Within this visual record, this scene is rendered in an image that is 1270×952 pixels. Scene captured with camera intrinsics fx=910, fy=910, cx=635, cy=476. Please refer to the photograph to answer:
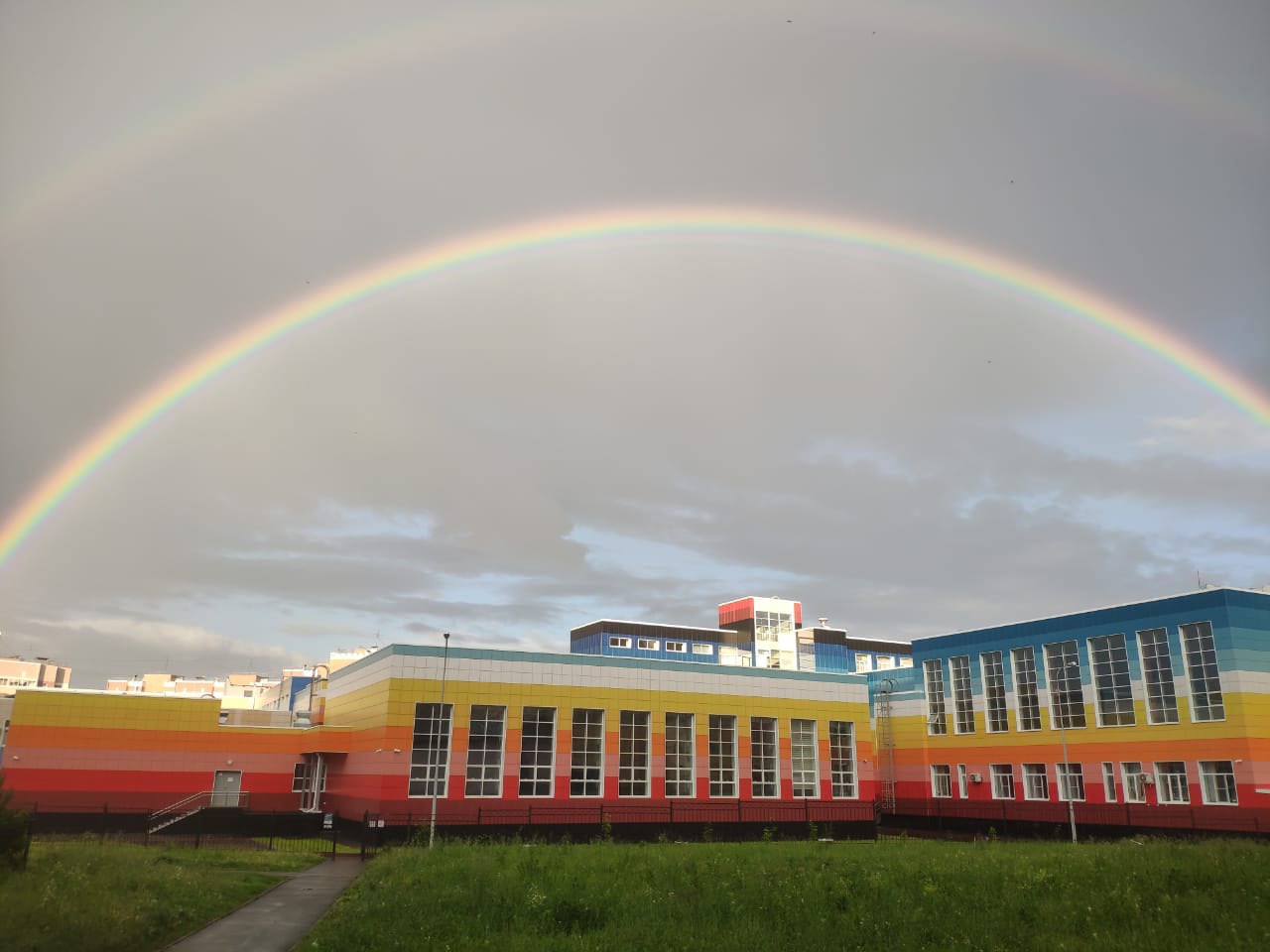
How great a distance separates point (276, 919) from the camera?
19.0 m

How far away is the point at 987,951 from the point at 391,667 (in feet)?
96.7

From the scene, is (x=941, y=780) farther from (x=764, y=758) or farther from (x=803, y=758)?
(x=764, y=758)

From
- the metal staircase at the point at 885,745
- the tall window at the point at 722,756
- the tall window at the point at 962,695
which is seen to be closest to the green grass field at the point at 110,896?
the tall window at the point at 722,756

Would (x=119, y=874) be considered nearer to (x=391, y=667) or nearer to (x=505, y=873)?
(x=505, y=873)

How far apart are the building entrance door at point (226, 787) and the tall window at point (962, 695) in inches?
1561

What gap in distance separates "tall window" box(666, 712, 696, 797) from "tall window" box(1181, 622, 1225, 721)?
23019 millimetres

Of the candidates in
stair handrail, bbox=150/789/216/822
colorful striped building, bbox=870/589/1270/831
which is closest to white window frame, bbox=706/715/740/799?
colorful striped building, bbox=870/589/1270/831

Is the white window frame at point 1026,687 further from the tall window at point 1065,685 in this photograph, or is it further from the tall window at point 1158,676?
the tall window at point 1158,676

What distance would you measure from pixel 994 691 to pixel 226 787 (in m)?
41.2

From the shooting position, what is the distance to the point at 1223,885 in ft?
56.5

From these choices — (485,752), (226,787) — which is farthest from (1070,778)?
(226,787)

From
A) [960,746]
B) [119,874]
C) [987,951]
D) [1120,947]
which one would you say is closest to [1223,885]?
[1120,947]

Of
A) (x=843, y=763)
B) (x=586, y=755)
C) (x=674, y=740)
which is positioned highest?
(x=674, y=740)

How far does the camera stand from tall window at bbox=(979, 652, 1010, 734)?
51.5m
